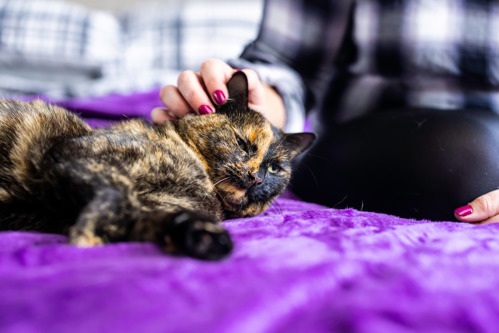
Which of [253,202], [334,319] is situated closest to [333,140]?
[253,202]

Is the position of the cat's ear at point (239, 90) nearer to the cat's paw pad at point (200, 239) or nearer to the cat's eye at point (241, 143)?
the cat's eye at point (241, 143)

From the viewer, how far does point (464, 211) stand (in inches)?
36.3

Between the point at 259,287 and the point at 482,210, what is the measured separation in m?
0.79

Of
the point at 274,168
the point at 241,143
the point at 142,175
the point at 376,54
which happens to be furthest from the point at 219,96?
the point at 376,54

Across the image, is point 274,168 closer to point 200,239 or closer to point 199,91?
point 199,91

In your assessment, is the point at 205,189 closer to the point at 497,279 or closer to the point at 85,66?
the point at 497,279

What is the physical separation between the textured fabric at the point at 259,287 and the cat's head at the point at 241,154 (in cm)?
30

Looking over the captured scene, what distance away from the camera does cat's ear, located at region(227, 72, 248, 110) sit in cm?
108

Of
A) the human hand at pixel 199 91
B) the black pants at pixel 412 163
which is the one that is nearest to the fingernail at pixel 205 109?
the human hand at pixel 199 91

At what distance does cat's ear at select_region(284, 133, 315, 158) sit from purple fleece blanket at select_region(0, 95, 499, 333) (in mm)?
624

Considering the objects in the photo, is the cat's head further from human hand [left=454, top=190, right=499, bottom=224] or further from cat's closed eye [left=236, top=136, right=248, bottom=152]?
human hand [left=454, top=190, right=499, bottom=224]

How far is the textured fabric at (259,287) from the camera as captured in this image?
1.15 feet

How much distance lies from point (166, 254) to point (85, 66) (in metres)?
2.45

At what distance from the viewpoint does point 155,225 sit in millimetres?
592
